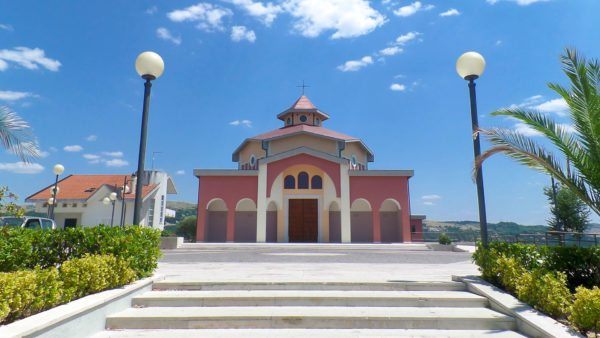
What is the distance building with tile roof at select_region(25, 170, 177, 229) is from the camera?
3166cm

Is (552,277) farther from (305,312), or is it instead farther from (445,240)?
(445,240)

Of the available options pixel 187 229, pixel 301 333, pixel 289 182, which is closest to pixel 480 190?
pixel 301 333

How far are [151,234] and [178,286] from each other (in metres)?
1.32

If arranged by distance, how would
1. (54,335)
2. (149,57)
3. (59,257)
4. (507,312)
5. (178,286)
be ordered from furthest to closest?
1. (149,57)
2. (178,286)
3. (59,257)
4. (507,312)
5. (54,335)

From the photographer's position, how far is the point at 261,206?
24.6 metres

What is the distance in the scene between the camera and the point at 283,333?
4859mm

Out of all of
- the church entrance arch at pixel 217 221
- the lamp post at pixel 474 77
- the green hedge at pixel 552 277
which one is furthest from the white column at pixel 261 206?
the green hedge at pixel 552 277

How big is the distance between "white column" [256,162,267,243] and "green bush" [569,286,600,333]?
826 inches

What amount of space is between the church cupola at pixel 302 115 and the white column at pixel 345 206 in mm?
8813

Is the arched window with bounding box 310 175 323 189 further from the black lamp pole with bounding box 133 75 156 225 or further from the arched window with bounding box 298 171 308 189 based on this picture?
the black lamp pole with bounding box 133 75 156 225

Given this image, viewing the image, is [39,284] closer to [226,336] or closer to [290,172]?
[226,336]

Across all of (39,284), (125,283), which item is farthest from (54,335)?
(125,283)

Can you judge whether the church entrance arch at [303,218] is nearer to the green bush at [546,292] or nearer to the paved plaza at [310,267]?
the paved plaza at [310,267]

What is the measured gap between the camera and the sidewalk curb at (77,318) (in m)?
3.77
